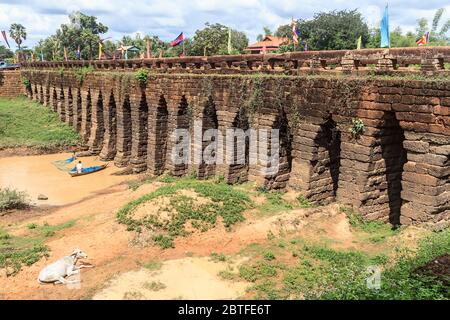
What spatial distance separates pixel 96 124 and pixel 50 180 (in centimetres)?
610

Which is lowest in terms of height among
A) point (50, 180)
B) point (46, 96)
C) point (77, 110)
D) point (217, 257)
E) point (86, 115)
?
point (50, 180)

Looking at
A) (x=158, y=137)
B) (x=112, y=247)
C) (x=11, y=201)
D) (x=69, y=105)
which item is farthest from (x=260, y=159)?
(x=69, y=105)

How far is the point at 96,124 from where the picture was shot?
26.7 m

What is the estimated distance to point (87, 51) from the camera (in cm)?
5859

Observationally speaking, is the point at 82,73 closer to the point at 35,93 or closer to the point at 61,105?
the point at 61,105

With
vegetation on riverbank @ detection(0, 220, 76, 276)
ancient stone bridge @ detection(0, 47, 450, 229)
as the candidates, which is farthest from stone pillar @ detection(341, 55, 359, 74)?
vegetation on riverbank @ detection(0, 220, 76, 276)

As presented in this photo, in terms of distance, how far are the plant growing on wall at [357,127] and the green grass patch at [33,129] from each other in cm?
2176

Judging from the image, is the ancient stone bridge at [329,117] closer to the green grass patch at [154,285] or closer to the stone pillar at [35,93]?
the green grass patch at [154,285]

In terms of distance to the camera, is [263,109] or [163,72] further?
[163,72]

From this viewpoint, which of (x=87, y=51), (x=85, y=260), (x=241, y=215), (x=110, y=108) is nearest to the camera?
(x=85, y=260)

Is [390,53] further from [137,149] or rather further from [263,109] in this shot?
[137,149]

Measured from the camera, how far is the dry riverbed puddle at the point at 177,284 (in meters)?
8.15
